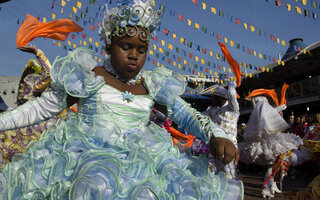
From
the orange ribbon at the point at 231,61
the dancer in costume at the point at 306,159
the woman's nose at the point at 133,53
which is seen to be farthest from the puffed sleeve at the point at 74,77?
the orange ribbon at the point at 231,61

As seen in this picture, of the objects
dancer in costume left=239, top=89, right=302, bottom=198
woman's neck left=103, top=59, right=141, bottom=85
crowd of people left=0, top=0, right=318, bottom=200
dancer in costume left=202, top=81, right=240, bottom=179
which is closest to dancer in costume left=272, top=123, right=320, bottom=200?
crowd of people left=0, top=0, right=318, bottom=200

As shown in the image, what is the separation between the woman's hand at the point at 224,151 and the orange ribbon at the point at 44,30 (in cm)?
367

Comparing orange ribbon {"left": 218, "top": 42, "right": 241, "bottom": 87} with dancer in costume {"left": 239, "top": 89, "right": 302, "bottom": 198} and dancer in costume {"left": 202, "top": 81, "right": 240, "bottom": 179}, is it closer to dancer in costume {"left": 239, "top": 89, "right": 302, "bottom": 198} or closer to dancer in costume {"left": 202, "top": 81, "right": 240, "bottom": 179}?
dancer in costume {"left": 239, "top": 89, "right": 302, "bottom": 198}

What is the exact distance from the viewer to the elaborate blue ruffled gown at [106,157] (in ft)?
4.40

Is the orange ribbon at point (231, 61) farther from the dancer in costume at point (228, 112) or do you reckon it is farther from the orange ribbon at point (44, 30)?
the orange ribbon at point (44, 30)

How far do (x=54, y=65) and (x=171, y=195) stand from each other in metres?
1.20

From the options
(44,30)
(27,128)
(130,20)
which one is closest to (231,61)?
(44,30)

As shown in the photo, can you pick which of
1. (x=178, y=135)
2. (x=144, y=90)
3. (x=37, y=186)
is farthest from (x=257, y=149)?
(x=37, y=186)

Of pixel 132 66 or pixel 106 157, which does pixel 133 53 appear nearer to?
pixel 132 66

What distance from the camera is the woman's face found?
2068mm

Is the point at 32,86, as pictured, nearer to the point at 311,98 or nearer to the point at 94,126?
the point at 94,126

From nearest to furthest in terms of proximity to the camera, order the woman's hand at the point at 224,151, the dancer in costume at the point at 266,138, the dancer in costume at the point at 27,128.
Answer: the woman's hand at the point at 224,151 < the dancer in costume at the point at 27,128 < the dancer in costume at the point at 266,138

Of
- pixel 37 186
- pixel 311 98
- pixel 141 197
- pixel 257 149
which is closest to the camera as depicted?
pixel 141 197

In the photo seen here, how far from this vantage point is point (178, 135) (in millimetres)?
5430
